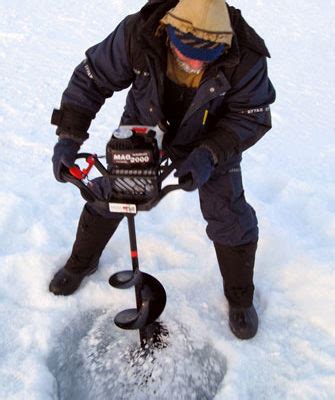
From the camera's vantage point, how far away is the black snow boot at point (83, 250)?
2.54 meters

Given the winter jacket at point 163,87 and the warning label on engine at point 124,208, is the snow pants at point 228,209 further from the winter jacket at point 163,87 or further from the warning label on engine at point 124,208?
the warning label on engine at point 124,208

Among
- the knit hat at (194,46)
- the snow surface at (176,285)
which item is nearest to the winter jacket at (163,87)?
the knit hat at (194,46)

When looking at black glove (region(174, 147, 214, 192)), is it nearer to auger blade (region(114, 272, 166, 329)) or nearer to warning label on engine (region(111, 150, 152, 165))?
warning label on engine (region(111, 150, 152, 165))

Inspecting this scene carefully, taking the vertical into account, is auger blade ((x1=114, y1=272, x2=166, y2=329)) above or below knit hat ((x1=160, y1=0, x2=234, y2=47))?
below

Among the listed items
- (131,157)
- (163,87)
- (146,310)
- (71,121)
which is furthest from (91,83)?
(146,310)

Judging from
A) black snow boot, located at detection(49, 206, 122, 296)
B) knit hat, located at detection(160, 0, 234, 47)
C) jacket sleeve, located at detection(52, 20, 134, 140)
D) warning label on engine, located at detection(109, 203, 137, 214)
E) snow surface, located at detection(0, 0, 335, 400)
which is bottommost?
snow surface, located at detection(0, 0, 335, 400)

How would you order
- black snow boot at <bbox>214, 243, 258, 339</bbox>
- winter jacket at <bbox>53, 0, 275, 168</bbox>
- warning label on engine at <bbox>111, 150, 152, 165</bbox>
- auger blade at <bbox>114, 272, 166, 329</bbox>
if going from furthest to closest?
black snow boot at <bbox>214, 243, 258, 339</bbox> < auger blade at <bbox>114, 272, 166, 329</bbox> < winter jacket at <bbox>53, 0, 275, 168</bbox> < warning label on engine at <bbox>111, 150, 152, 165</bbox>

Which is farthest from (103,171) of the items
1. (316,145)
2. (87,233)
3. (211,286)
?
(316,145)

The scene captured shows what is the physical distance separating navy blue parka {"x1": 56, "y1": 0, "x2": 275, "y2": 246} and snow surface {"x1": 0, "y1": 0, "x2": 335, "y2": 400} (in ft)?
1.72

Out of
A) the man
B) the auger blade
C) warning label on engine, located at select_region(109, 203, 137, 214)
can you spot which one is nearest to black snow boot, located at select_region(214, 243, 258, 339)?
the man

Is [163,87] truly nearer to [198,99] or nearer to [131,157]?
[198,99]

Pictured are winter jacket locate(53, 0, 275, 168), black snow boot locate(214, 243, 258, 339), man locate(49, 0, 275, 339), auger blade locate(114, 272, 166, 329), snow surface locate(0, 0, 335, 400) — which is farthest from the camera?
black snow boot locate(214, 243, 258, 339)

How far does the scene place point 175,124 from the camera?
2242 millimetres

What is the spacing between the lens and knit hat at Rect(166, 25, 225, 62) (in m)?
1.79
